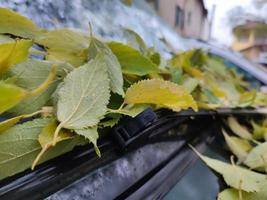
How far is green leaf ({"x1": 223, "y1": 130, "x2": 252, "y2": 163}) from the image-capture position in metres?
0.90

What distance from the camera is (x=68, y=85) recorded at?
59cm

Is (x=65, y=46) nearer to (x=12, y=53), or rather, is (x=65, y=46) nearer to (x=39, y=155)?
(x=12, y=53)

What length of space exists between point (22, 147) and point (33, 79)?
5.2 inches

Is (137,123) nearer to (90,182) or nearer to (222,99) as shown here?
(90,182)

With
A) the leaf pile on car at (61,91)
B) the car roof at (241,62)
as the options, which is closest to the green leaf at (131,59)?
the leaf pile on car at (61,91)

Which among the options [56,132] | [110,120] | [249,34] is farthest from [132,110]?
[249,34]

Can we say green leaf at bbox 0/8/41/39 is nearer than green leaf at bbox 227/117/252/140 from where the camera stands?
Yes

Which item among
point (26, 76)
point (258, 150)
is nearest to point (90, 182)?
point (26, 76)

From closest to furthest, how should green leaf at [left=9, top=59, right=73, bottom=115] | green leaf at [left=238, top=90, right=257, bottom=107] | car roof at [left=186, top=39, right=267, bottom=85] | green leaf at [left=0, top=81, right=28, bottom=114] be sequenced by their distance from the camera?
green leaf at [left=0, top=81, right=28, bottom=114] < green leaf at [left=9, top=59, right=73, bottom=115] < green leaf at [left=238, top=90, right=257, bottom=107] < car roof at [left=186, top=39, right=267, bottom=85]

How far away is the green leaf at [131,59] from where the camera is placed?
73cm

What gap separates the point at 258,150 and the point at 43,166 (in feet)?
1.74

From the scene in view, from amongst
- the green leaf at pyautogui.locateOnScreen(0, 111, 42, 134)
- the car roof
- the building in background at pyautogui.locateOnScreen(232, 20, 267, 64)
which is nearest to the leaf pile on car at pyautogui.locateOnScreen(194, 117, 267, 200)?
the green leaf at pyautogui.locateOnScreen(0, 111, 42, 134)

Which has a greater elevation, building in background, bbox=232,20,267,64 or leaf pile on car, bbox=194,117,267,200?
leaf pile on car, bbox=194,117,267,200

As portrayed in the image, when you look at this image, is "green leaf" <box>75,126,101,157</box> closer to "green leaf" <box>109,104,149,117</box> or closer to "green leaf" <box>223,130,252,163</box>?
"green leaf" <box>109,104,149,117</box>
